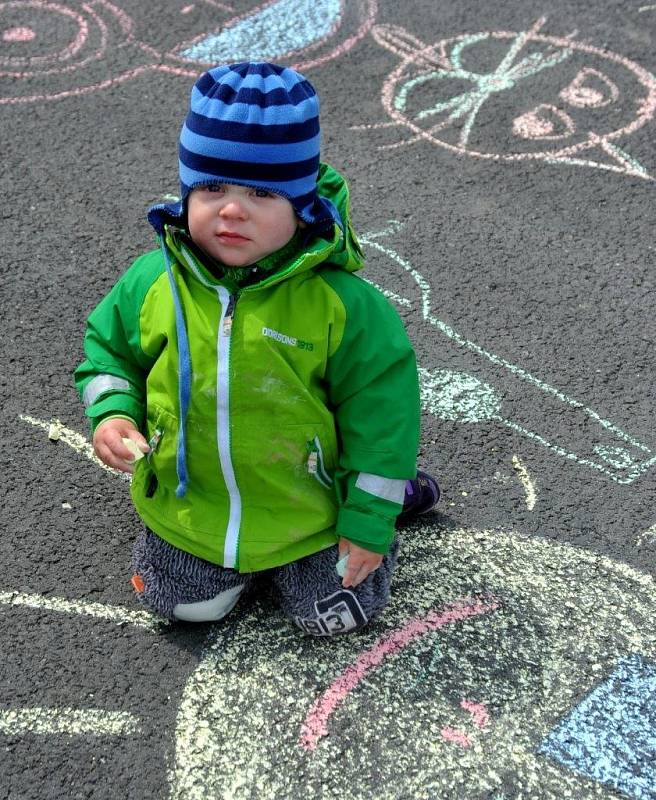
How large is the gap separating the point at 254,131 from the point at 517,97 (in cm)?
302

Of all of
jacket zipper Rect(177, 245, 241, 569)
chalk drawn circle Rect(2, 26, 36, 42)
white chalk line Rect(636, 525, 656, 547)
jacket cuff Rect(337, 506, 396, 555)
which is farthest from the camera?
chalk drawn circle Rect(2, 26, 36, 42)

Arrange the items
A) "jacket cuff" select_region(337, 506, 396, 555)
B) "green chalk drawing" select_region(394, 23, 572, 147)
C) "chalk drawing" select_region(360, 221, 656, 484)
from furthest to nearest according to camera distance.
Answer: "green chalk drawing" select_region(394, 23, 572, 147) < "chalk drawing" select_region(360, 221, 656, 484) < "jacket cuff" select_region(337, 506, 396, 555)

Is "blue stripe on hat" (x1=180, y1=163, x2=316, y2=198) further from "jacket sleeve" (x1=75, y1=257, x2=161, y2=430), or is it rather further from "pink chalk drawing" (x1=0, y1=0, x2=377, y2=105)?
"pink chalk drawing" (x1=0, y1=0, x2=377, y2=105)

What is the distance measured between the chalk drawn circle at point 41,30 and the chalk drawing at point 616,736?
4.00 meters

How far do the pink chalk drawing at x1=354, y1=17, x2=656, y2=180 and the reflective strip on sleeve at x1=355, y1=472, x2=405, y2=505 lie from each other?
2.46 meters

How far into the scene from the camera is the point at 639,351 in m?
3.60

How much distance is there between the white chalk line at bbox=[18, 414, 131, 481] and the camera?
315cm

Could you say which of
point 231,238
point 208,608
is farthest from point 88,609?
point 231,238

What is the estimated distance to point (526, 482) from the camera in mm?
3125

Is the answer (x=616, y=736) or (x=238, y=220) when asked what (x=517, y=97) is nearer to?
(x=238, y=220)

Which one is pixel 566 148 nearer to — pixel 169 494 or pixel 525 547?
pixel 525 547

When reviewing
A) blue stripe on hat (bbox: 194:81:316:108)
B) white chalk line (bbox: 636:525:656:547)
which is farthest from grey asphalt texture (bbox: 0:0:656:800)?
blue stripe on hat (bbox: 194:81:316:108)

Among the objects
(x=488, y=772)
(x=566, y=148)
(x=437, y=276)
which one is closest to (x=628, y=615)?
(x=488, y=772)

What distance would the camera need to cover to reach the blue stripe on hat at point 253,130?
2.16m
